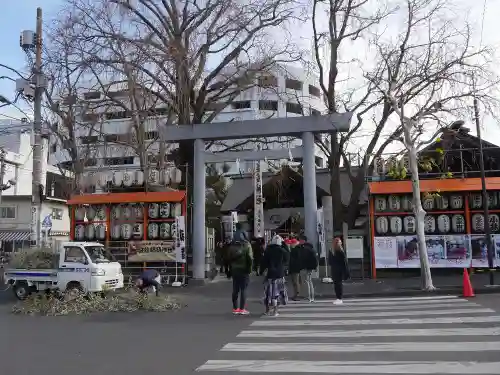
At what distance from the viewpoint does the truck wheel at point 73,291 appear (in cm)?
1309

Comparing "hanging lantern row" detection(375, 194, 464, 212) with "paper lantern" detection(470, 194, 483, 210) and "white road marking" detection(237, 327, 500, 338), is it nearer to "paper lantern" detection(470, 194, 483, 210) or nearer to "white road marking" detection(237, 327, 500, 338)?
"paper lantern" detection(470, 194, 483, 210)

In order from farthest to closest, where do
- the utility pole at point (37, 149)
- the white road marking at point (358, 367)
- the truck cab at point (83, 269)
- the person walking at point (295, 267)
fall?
1. the utility pole at point (37, 149)
2. the truck cab at point (83, 269)
3. the person walking at point (295, 267)
4. the white road marking at point (358, 367)

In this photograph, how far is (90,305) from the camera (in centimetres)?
1274

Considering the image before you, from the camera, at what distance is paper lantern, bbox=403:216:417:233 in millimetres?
A: 19453

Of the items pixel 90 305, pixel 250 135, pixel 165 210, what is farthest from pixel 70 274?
pixel 250 135

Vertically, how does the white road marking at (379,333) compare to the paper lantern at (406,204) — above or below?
below

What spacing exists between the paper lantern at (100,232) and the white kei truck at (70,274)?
14.6ft

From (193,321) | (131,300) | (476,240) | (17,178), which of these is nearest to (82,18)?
(131,300)

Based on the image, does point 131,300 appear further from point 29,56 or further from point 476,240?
point 476,240

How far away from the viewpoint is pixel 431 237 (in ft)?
62.4

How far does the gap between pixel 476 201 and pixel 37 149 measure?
16344 mm

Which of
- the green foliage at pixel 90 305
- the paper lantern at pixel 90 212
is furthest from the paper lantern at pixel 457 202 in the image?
the paper lantern at pixel 90 212

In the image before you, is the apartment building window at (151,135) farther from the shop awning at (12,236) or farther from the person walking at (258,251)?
the shop awning at (12,236)

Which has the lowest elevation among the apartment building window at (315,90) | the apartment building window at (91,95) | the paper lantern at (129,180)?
the paper lantern at (129,180)
